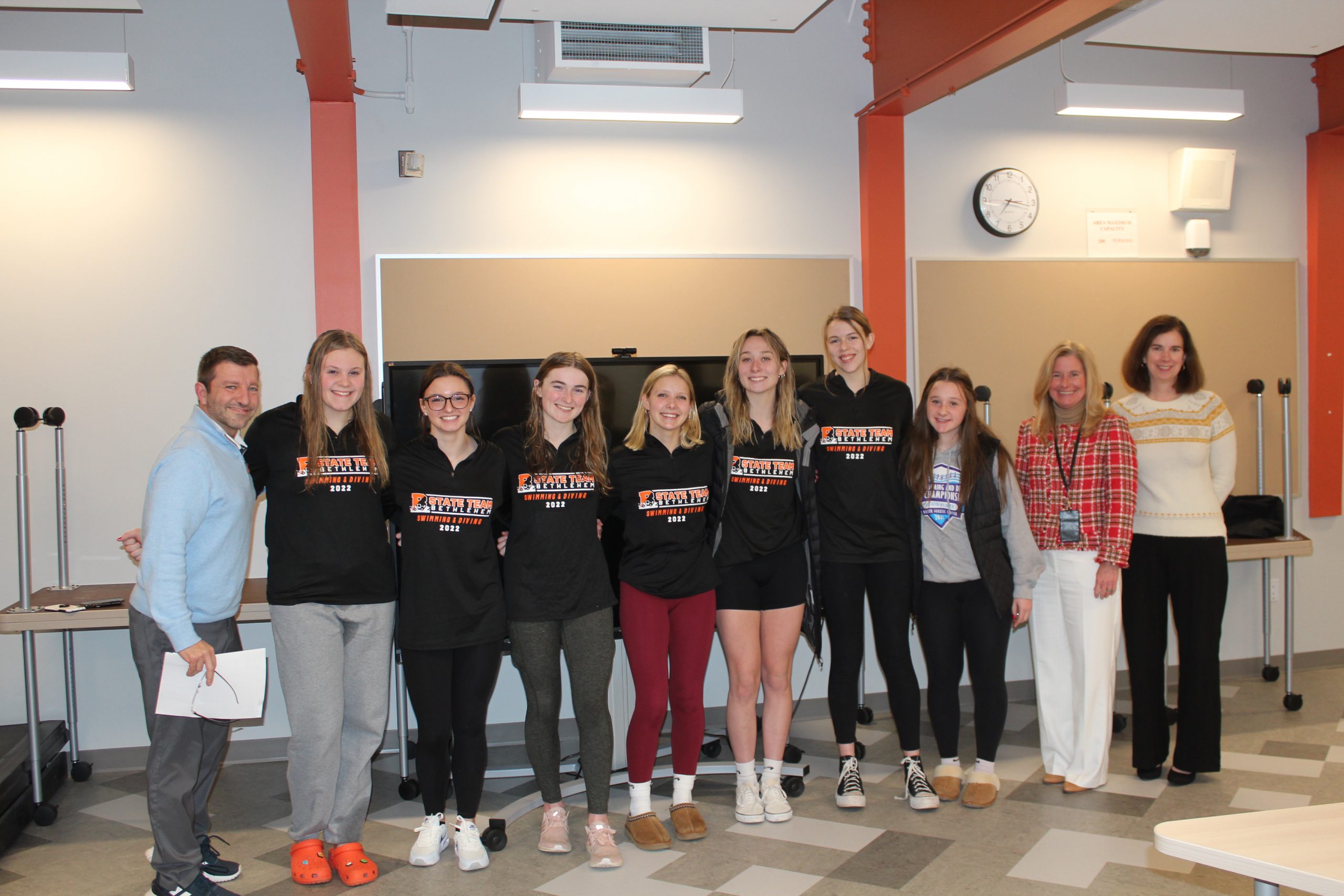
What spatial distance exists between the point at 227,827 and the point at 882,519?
2465 millimetres

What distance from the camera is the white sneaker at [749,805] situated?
3.22 meters

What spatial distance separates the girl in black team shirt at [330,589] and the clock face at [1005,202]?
3132 mm

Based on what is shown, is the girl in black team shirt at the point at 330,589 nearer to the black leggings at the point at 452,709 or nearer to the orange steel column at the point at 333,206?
the black leggings at the point at 452,709

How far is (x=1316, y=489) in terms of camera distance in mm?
5113

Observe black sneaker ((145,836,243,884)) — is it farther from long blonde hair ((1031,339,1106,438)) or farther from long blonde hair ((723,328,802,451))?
long blonde hair ((1031,339,1106,438))

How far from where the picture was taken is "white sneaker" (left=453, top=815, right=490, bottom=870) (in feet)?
9.57

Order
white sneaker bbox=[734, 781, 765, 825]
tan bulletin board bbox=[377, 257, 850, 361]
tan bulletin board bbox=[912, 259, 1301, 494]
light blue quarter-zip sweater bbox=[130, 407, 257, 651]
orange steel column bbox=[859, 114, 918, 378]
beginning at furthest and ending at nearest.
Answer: tan bulletin board bbox=[912, 259, 1301, 494] → orange steel column bbox=[859, 114, 918, 378] → tan bulletin board bbox=[377, 257, 850, 361] → white sneaker bbox=[734, 781, 765, 825] → light blue quarter-zip sweater bbox=[130, 407, 257, 651]

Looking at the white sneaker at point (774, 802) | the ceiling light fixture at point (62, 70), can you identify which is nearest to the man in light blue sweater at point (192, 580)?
the ceiling light fixture at point (62, 70)

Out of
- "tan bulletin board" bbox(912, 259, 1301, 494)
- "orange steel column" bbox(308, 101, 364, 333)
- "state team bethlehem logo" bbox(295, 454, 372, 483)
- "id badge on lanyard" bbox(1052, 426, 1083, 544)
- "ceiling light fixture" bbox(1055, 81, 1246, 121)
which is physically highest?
"ceiling light fixture" bbox(1055, 81, 1246, 121)

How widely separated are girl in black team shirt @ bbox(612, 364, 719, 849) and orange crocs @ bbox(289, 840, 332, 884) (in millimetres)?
912

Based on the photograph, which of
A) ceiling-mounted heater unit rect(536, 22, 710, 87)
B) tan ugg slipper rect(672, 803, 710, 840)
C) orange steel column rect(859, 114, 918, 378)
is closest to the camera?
tan ugg slipper rect(672, 803, 710, 840)

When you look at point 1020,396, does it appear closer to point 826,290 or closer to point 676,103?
point 826,290

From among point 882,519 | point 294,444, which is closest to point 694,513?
point 882,519

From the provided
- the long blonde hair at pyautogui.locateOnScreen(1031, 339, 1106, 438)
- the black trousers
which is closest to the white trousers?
the black trousers
